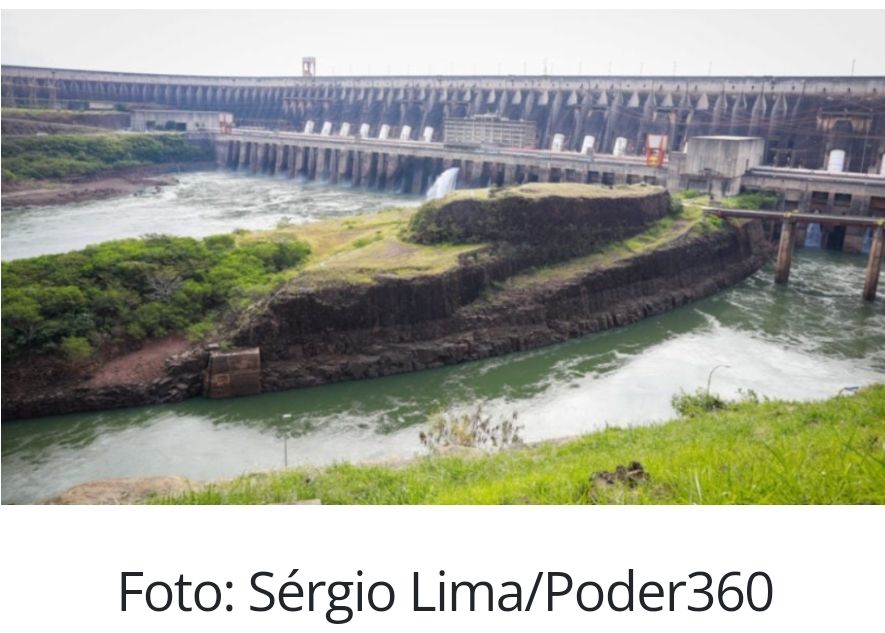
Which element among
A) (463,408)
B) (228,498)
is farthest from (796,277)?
(228,498)

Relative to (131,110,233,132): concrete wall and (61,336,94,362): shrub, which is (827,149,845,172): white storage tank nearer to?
(61,336,94,362): shrub

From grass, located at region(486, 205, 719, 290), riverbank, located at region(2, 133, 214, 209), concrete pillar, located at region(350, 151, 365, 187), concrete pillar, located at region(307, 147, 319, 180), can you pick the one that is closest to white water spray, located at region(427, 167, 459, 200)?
concrete pillar, located at region(350, 151, 365, 187)

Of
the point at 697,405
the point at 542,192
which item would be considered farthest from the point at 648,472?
the point at 542,192

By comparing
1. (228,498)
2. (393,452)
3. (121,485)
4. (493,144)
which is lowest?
(393,452)

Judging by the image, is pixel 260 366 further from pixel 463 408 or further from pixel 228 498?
pixel 228 498

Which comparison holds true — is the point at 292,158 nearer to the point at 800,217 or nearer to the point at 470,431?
the point at 800,217

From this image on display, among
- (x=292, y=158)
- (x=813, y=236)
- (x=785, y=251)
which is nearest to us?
(x=785, y=251)
